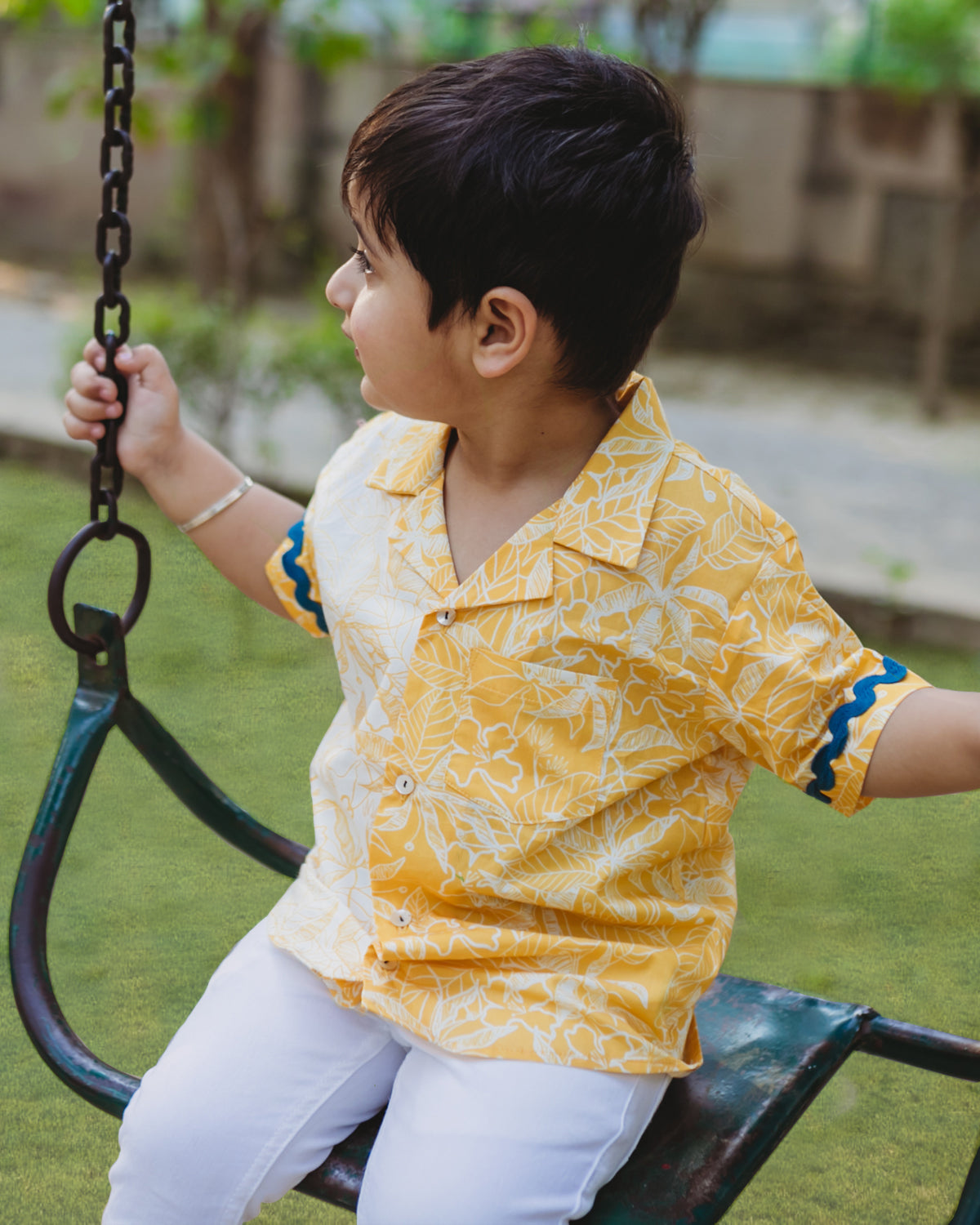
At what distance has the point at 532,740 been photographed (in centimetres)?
117

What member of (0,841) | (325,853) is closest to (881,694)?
(325,853)

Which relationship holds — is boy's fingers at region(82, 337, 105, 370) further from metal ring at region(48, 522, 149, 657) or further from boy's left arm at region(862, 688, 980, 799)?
boy's left arm at region(862, 688, 980, 799)

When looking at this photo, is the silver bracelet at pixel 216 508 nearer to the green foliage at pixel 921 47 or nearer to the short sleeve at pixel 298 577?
the short sleeve at pixel 298 577

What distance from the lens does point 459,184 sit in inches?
43.3

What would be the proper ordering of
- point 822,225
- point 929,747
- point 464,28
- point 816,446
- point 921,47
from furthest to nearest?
point 464,28
point 822,225
point 921,47
point 816,446
point 929,747

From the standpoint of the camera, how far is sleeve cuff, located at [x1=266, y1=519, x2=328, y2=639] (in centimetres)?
137

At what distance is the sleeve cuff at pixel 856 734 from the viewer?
110 cm

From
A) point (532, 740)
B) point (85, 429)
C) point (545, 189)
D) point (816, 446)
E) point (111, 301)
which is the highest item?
point (545, 189)

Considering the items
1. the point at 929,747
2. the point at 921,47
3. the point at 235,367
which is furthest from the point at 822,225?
the point at 929,747

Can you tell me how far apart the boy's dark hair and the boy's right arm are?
34cm

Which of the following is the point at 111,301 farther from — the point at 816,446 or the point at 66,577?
the point at 816,446

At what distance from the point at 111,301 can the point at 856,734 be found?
72cm

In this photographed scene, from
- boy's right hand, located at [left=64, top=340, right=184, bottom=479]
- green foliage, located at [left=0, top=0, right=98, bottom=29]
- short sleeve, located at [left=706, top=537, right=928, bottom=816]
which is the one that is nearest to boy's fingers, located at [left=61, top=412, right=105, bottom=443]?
boy's right hand, located at [left=64, top=340, right=184, bottom=479]

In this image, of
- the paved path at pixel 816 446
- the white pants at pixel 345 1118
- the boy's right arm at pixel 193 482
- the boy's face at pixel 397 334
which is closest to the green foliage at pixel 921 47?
the paved path at pixel 816 446
